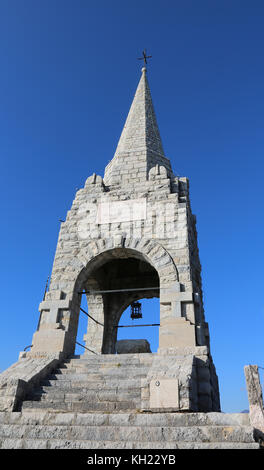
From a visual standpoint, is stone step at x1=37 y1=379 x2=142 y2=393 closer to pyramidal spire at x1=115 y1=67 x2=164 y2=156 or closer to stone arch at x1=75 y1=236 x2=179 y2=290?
stone arch at x1=75 y1=236 x2=179 y2=290

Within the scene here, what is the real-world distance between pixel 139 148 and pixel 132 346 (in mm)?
7404

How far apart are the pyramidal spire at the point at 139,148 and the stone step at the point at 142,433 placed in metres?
7.73

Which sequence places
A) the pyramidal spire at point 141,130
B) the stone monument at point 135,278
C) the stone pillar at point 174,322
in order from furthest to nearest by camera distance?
the pyramidal spire at point 141,130
the stone pillar at point 174,322
the stone monument at point 135,278

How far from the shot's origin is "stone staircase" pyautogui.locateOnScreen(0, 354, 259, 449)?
3992 millimetres

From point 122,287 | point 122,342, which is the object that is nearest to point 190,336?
point 122,342

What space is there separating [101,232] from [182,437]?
20.2 ft

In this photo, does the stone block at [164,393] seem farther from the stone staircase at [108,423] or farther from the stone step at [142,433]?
the stone step at [142,433]

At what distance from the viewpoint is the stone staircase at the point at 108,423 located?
157 inches

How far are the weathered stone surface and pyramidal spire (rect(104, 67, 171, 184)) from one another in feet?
18.7

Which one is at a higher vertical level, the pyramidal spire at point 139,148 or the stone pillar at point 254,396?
the pyramidal spire at point 139,148

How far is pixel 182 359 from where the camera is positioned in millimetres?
6297

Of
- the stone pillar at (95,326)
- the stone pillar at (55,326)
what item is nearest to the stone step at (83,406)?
the stone pillar at (55,326)

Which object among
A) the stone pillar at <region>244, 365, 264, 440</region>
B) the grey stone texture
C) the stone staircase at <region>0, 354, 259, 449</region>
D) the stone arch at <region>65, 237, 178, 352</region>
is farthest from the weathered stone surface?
the stone staircase at <region>0, 354, 259, 449</region>

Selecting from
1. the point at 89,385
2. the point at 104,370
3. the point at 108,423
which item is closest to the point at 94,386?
the point at 89,385
